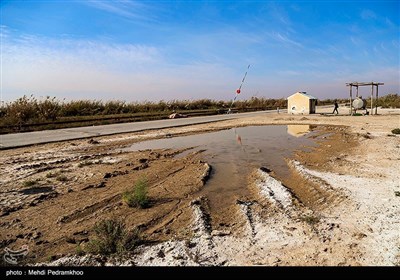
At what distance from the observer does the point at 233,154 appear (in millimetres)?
13984

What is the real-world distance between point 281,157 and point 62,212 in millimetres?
8907

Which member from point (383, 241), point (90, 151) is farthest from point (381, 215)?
point (90, 151)

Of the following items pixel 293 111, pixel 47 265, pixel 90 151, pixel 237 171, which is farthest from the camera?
pixel 293 111

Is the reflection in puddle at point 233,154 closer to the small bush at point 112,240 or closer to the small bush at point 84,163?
the small bush at point 112,240

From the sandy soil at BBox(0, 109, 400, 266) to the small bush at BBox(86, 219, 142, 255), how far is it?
0.51 ft

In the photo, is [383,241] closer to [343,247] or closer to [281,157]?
[343,247]

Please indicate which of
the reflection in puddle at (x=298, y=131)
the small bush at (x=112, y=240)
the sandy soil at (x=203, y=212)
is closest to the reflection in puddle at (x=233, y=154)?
the sandy soil at (x=203, y=212)

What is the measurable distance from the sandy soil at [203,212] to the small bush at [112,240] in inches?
6.1

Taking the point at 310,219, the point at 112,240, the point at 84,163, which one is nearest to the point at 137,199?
the point at 112,240

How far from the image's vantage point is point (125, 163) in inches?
473

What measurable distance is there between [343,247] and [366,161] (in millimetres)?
7487

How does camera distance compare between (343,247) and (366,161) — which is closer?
(343,247)

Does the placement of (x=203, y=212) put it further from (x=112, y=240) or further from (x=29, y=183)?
(x=29, y=183)
